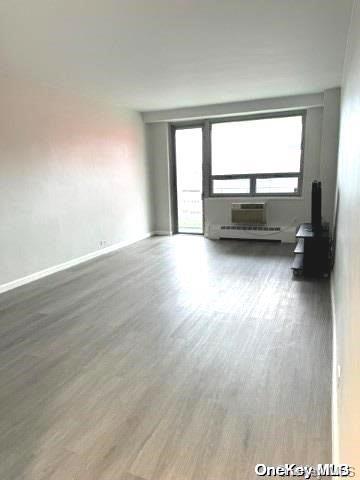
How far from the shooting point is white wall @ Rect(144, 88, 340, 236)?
5129 mm

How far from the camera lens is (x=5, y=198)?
387 centimetres

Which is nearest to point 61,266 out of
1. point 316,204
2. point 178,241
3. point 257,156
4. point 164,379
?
point 178,241

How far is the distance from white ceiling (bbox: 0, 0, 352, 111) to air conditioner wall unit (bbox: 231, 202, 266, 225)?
2.16 metres

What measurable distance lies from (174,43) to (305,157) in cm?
369

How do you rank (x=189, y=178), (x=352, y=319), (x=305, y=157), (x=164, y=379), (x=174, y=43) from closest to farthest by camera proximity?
(x=352, y=319) → (x=164, y=379) → (x=174, y=43) → (x=305, y=157) → (x=189, y=178)

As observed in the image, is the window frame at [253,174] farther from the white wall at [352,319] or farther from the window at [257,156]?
the white wall at [352,319]

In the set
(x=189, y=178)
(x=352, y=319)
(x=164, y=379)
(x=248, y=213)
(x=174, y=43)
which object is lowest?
(x=164, y=379)

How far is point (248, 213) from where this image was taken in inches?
245

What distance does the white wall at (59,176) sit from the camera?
395 centimetres

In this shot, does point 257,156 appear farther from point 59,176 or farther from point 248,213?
point 59,176

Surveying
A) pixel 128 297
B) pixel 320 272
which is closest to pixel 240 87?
pixel 320 272

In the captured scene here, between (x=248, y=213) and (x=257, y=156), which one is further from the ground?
(x=257, y=156)

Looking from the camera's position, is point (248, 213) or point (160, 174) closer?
point (248, 213)

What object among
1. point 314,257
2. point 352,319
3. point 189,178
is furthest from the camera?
point 189,178
